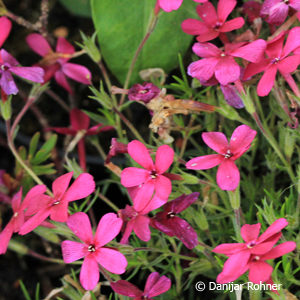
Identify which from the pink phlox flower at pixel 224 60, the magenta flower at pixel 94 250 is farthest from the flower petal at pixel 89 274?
the pink phlox flower at pixel 224 60

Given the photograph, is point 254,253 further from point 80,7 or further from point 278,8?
point 80,7

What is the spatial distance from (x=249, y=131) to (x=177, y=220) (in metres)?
0.12

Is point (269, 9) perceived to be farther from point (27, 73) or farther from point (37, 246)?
point (37, 246)

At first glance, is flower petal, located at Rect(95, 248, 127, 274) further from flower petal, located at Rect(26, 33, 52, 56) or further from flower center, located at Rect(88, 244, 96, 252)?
flower petal, located at Rect(26, 33, 52, 56)

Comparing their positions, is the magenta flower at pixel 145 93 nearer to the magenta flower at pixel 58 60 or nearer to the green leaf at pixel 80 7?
the magenta flower at pixel 58 60

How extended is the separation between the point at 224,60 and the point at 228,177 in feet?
0.41

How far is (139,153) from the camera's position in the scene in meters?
0.49

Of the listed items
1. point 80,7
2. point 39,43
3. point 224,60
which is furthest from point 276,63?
point 80,7

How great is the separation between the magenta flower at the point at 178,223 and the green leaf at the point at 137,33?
0.96 feet

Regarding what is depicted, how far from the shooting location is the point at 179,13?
735 millimetres

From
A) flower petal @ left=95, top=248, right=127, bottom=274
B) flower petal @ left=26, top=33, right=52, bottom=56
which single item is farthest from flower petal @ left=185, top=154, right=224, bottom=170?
flower petal @ left=26, top=33, right=52, bottom=56

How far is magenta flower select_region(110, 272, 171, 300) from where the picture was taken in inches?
20.0

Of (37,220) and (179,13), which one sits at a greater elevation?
(179,13)

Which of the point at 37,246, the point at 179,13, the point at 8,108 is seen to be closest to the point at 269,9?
the point at 179,13
